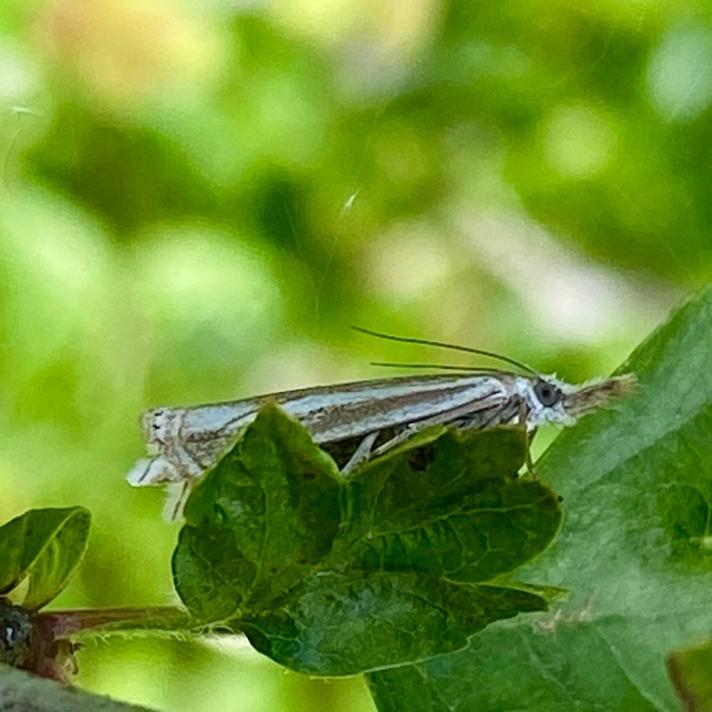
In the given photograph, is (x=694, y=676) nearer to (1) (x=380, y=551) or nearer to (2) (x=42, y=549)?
(1) (x=380, y=551)

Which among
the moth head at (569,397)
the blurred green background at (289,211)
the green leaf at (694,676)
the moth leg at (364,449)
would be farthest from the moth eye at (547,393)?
the blurred green background at (289,211)

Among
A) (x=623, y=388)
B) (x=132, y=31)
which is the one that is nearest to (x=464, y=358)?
(x=132, y=31)

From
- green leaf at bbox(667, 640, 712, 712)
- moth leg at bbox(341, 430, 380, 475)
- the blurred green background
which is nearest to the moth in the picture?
moth leg at bbox(341, 430, 380, 475)

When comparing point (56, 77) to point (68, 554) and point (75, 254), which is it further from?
point (68, 554)

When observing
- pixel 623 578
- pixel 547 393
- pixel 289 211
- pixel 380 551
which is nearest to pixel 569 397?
pixel 547 393

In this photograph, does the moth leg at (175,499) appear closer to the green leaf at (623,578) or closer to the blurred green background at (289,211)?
the green leaf at (623,578)

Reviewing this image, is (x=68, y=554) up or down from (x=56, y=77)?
down

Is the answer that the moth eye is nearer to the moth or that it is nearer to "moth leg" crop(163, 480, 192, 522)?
the moth
